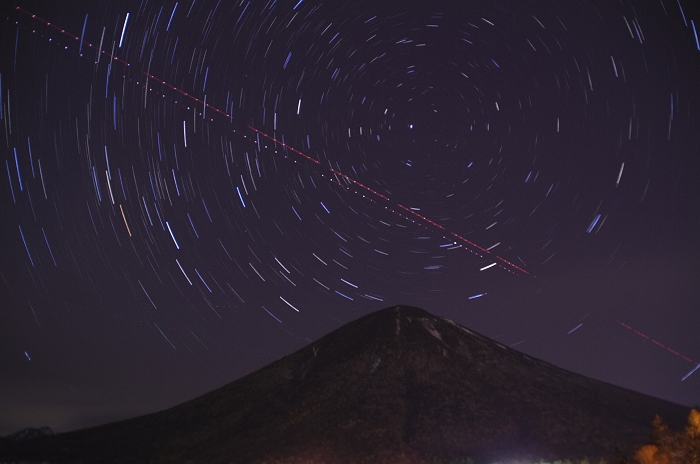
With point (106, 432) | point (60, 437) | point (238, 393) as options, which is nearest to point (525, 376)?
point (238, 393)

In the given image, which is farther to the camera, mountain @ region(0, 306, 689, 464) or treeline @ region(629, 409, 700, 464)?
mountain @ region(0, 306, 689, 464)

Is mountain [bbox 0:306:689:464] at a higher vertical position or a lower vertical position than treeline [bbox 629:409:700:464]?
lower

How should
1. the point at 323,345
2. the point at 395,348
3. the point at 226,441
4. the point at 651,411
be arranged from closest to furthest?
1. the point at 226,441
2. the point at 651,411
3. the point at 395,348
4. the point at 323,345

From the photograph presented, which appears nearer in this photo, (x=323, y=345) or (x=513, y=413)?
(x=513, y=413)

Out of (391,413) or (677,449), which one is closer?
(677,449)

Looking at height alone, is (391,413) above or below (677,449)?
below

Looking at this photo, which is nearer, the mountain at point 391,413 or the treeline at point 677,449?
the treeline at point 677,449

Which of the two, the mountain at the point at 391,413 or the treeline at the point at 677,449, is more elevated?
the treeline at the point at 677,449

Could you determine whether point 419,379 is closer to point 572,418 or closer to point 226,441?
point 572,418
